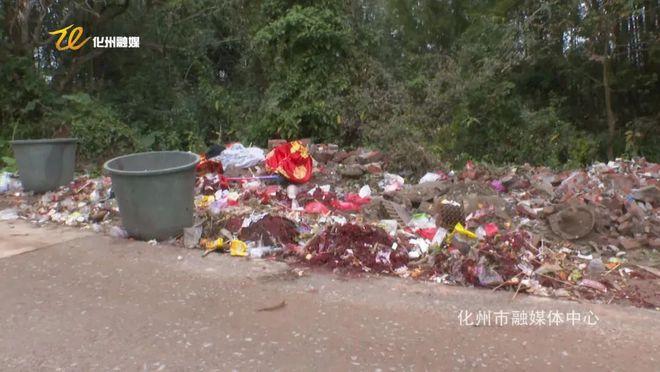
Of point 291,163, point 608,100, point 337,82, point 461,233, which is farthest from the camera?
point 608,100

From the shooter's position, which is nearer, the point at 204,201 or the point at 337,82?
the point at 204,201

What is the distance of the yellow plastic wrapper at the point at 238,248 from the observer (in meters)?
5.56

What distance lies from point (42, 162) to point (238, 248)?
16.1 ft

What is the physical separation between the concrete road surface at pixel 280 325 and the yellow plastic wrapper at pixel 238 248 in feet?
0.73

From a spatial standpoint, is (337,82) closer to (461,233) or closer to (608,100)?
(608,100)

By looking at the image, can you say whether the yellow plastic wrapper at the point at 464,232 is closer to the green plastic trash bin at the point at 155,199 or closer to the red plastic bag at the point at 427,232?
the red plastic bag at the point at 427,232

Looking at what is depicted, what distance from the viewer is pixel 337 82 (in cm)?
1278

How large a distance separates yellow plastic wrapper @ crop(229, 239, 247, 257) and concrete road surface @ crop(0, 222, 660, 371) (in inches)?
8.7

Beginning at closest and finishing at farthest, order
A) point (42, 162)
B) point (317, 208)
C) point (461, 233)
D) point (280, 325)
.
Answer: point (280, 325), point (461, 233), point (317, 208), point (42, 162)

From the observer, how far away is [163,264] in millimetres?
5340

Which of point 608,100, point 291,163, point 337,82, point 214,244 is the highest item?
point 337,82

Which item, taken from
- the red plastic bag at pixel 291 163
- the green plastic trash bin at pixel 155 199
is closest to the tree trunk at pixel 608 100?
the red plastic bag at pixel 291 163

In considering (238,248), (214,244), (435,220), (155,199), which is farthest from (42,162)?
(435,220)

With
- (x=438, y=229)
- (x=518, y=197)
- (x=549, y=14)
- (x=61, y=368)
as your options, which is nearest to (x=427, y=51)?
(x=549, y=14)
